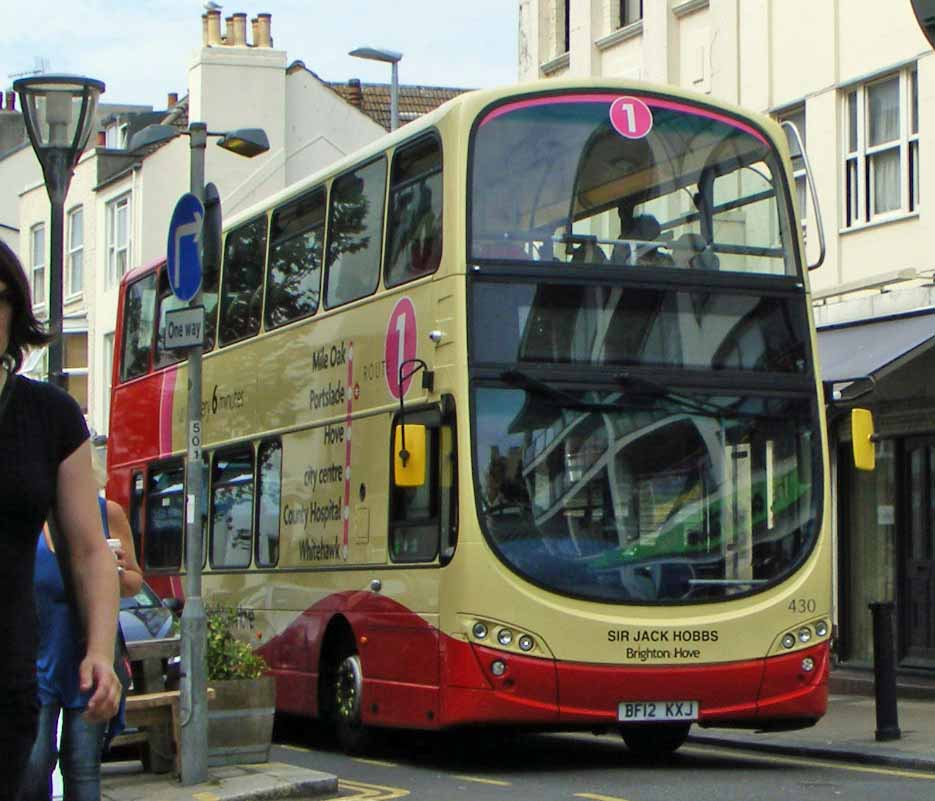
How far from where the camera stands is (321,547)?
1550 centimetres

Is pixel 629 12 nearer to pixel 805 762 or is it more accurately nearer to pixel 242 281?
pixel 242 281

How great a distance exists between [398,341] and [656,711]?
10.2 ft

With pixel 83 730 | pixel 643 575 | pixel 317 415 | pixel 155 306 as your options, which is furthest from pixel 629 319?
pixel 155 306

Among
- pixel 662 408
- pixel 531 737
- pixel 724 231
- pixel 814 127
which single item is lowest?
pixel 531 737

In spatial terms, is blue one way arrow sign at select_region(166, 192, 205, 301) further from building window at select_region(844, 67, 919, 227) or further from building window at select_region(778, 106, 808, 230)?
building window at select_region(778, 106, 808, 230)

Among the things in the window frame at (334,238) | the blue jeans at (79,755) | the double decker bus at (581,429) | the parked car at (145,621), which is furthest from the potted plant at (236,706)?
the blue jeans at (79,755)

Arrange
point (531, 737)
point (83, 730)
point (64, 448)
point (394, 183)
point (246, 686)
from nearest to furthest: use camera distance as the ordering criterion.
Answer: point (64, 448)
point (83, 730)
point (246, 686)
point (394, 183)
point (531, 737)

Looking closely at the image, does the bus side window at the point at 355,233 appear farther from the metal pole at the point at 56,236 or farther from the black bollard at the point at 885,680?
the black bollard at the point at 885,680

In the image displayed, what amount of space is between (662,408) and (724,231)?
1.49 meters

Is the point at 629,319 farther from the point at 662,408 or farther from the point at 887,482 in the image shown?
the point at 887,482

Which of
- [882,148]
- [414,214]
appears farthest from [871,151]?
[414,214]

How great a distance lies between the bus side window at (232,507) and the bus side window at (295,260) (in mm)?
1300

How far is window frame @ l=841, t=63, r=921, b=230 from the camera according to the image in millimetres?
21547

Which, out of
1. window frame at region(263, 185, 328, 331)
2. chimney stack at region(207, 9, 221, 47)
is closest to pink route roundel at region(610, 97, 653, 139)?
window frame at region(263, 185, 328, 331)
